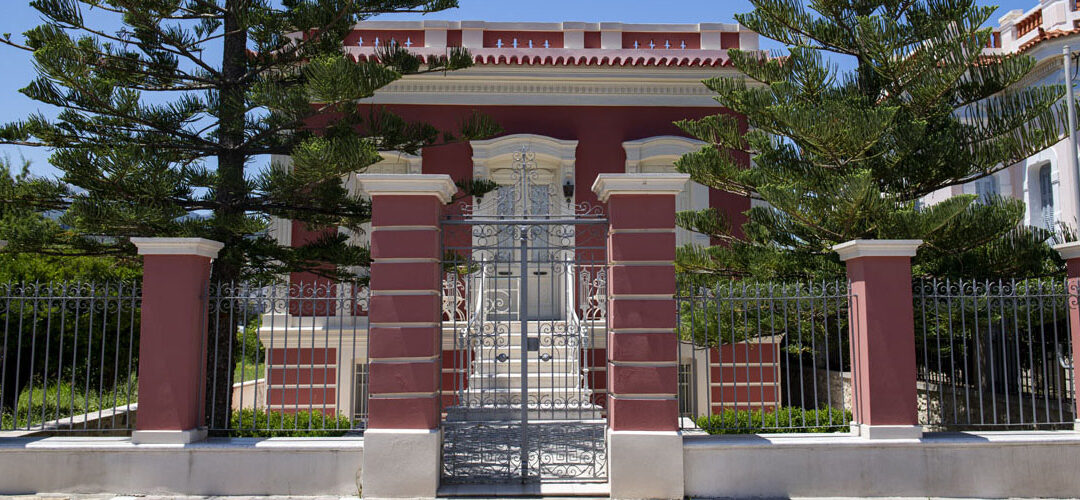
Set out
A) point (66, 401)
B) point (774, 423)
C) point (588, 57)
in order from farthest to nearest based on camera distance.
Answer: point (66, 401) < point (588, 57) < point (774, 423)

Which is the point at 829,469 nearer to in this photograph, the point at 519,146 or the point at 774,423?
the point at 774,423

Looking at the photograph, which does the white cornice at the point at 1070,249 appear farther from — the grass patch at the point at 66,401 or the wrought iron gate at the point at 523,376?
the grass patch at the point at 66,401

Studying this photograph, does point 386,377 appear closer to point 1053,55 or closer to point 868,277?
point 868,277

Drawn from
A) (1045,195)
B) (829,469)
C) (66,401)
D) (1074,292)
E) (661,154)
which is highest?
(1045,195)

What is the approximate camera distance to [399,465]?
5.79 m

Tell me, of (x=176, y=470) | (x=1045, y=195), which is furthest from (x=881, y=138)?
(x=1045, y=195)

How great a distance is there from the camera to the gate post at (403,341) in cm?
579

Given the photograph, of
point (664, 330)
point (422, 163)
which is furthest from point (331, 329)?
point (664, 330)

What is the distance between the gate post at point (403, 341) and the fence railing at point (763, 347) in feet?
6.38

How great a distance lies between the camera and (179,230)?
7254mm

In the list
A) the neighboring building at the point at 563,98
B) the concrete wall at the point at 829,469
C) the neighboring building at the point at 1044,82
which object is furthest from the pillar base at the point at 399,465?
the neighboring building at the point at 1044,82

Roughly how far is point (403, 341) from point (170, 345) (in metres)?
1.79

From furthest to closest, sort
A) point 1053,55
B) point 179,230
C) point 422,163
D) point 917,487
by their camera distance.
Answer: point 1053,55, point 422,163, point 179,230, point 917,487

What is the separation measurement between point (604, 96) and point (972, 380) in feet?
20.2
